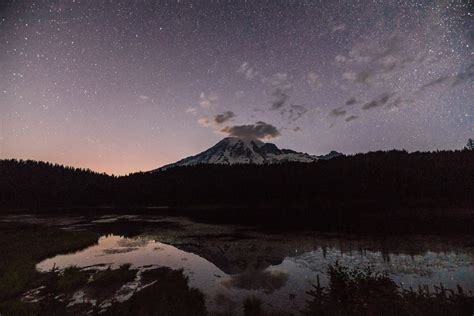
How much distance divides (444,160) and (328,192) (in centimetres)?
7152

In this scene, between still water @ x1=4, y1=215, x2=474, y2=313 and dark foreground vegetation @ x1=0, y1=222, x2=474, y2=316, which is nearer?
dark foreground vegetation @ x1=0, y1=222, x2=474, y2=316

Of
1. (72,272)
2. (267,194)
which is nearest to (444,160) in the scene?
(267,194)

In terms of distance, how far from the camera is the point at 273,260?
34.0 meters

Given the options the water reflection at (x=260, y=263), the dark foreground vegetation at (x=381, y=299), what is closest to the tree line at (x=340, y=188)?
the water reflection at (x=260, y=263)

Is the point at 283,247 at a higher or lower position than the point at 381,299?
lower

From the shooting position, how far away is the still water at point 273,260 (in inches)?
910

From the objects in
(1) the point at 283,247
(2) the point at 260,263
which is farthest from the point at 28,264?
(1) the point at 283,247

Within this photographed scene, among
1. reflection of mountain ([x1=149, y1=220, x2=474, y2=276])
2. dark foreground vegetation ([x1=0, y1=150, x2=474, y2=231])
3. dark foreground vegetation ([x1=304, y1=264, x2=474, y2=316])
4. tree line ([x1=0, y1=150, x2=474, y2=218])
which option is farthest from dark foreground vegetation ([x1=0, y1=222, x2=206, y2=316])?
tree line ([x1=0, y1=150, x2=474, y2=218])

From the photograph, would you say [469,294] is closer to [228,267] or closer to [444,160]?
[228,267]

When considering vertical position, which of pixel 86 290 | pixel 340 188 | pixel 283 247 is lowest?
pixel 283 247

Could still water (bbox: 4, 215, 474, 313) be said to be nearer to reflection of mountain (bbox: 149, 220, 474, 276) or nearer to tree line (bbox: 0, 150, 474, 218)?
reflection of mountain (bbox: 149, 220, 474, 276)

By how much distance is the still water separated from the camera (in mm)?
23125

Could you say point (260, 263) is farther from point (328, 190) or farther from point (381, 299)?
point (328, 190)

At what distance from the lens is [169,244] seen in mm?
47188
